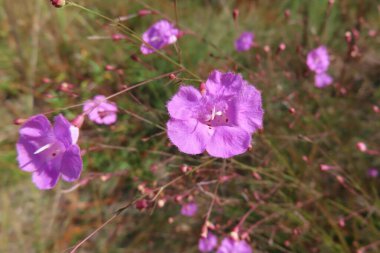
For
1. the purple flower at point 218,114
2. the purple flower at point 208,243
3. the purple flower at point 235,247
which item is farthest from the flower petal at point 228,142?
the purple flower at point 208,243

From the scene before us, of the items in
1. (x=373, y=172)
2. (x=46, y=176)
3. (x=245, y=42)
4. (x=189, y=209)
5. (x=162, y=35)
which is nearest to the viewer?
(x=46, y=176)

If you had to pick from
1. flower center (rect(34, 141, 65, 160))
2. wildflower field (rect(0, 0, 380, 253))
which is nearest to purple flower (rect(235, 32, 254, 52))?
wildflower field (rect(0, 0, 380, 253))

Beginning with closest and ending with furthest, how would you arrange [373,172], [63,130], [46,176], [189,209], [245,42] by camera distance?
[63,130]
[46,176]
[189,209]
[373,172]
[245,42]

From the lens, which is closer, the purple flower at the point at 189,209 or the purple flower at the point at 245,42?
the purple flower at the point at 189,209

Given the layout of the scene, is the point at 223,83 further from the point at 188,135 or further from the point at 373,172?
the point at 373,172

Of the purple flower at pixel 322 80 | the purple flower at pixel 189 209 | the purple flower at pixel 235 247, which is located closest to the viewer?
the purple flower at pixel 235 247

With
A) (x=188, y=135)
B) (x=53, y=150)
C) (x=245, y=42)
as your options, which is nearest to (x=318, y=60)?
(x=245, y=42)

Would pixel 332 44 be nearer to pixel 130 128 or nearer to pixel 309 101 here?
pixel 309 101

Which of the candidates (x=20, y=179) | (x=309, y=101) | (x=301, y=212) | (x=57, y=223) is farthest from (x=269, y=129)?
(x=20, y=179)

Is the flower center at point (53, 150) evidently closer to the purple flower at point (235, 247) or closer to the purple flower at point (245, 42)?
the purple flower at point (235, 247)
